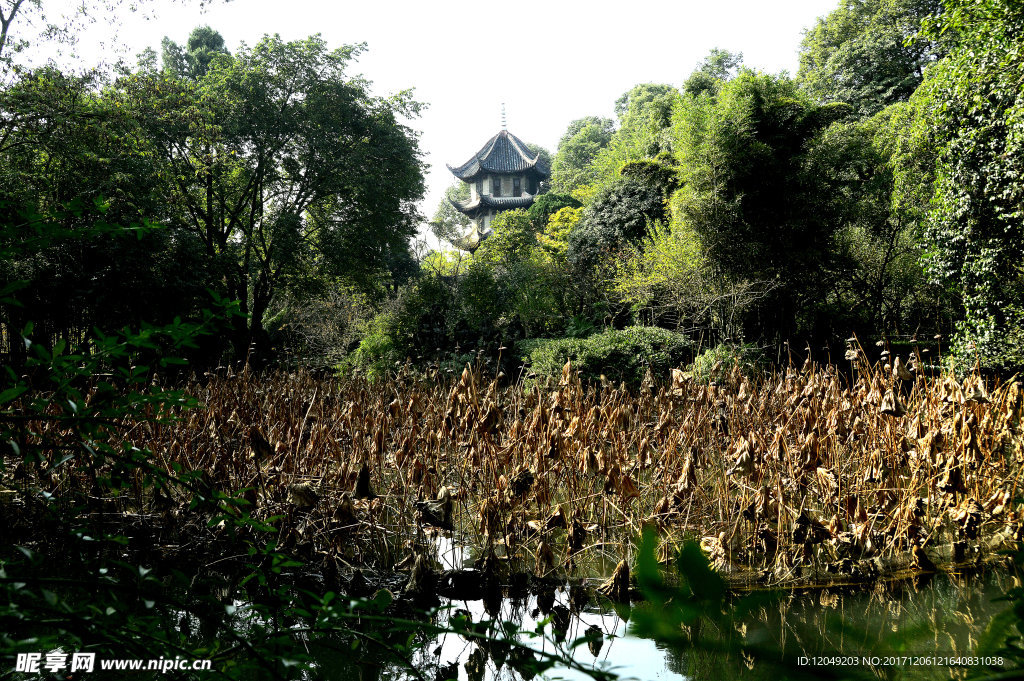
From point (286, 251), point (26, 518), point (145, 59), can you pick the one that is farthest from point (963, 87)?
point (145, 59)

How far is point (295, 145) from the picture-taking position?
12.2m

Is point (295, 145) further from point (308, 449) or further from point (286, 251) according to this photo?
point (308, 449)

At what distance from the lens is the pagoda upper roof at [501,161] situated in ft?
115

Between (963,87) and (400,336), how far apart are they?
26.0 feet

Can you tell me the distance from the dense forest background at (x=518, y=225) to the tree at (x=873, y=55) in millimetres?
5355

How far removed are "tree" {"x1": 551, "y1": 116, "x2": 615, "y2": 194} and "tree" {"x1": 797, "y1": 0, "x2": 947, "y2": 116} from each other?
9.85m

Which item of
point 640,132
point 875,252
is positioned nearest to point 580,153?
point 640,132

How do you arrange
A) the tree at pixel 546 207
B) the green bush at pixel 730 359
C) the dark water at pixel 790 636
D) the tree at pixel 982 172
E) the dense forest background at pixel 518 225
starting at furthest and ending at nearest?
the tree at pixel 546 207 < the green bush at pixel 730 359 < the dense forest background at pixel 518 225 < the tree at pixel 982 172 < the dark water at pixel 790 636

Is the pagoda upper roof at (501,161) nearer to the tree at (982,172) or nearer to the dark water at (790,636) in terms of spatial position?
the tree at (982,172)

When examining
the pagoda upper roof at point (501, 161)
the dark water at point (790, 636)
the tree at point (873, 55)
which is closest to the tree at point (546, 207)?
the tree at point (873, 55)

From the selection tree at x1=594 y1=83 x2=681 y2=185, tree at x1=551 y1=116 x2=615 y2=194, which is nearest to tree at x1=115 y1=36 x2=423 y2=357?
tree at x1=594 y1=83 x2=681 y2=185

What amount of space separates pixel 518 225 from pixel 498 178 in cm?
2090

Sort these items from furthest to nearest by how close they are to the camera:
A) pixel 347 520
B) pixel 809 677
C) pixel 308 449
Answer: pixel 308 449
pixel 347 520
pixel 809 677

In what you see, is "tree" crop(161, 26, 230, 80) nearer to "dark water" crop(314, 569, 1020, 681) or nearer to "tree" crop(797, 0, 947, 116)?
"tree" crop(797, 0, 947, 116)
